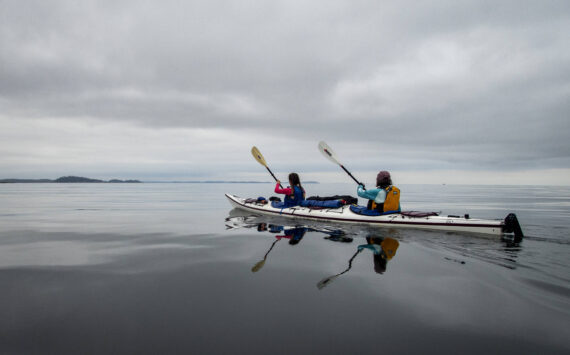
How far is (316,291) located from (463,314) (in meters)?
2.02

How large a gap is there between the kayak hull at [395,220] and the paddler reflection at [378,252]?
1783 millimetres

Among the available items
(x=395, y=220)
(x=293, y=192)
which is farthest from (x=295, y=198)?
(x=395, y=220)

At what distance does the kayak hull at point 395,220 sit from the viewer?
909cm

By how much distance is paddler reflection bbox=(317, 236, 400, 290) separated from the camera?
5309mm

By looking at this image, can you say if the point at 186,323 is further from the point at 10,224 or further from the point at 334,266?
the point at 10,224

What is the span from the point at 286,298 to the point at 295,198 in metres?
9.99

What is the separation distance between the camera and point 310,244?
8359 mm

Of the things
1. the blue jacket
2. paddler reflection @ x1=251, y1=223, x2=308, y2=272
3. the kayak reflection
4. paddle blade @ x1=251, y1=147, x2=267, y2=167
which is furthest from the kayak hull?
paddle blade @ x1=251, y1=147, x2=267, y2=167

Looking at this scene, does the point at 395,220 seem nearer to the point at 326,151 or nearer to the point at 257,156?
the point at 326,151

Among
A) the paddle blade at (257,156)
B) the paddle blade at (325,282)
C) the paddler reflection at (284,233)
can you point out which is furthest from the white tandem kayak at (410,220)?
the paddle blade at (325,282)

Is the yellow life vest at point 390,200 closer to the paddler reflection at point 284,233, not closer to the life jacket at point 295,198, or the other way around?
the paddler reflection at point 284,233

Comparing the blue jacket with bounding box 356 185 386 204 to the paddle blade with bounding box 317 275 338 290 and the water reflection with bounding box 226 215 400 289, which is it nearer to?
the water reflection with bounding box 226 215 400 289

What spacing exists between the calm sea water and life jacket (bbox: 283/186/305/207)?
19.7 ft

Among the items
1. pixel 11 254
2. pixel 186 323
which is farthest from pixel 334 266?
pixel 11 254
